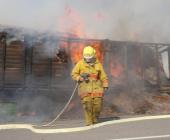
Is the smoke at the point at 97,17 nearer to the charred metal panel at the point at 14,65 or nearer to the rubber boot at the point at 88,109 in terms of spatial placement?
the charred metal panel at the point at 14,65

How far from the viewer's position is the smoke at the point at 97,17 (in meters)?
15.9

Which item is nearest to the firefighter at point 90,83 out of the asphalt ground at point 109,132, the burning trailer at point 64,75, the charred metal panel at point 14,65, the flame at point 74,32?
the asphalt ground at point 109,132

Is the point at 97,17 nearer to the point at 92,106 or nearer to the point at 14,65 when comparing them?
the point at 14,65

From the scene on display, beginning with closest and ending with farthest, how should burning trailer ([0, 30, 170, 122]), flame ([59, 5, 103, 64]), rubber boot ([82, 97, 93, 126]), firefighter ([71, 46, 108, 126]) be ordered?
rubber boot ([82, 97, 93, 126])
firefighter ([71, 46, 108, 126])
burning trailer ([0, 30, 170, 122])
flame ([59, 5, 103, 64])

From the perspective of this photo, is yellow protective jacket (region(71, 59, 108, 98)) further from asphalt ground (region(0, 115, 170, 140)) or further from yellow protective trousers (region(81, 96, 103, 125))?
asphalt ground (region(0, 115, 170, 140))

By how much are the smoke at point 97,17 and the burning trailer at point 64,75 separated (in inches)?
34.6

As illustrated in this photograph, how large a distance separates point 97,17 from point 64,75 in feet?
11.0

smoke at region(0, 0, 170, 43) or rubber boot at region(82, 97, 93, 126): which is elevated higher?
smoke at region(0, 0, 170, 43)

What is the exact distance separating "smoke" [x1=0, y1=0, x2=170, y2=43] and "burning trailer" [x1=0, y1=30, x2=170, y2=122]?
880mm

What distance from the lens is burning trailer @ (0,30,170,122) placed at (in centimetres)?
1437

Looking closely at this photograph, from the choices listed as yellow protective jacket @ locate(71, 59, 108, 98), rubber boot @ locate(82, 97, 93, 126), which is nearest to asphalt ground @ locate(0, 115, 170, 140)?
rubber boot @ locate(82, 97, 93, 126)

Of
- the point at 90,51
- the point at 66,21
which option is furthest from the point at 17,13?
the point at 90,51

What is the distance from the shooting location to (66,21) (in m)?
16.7

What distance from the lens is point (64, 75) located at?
602 inches
